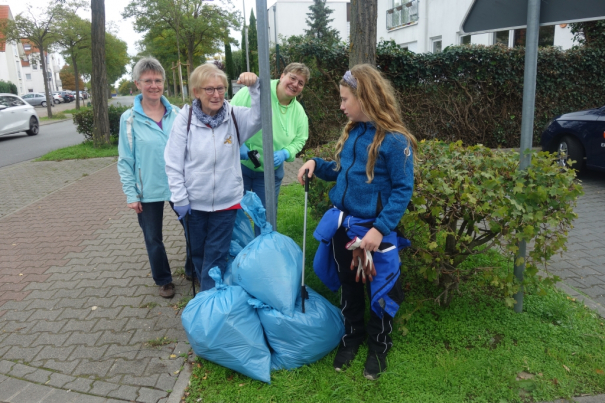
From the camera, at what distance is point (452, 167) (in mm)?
3098

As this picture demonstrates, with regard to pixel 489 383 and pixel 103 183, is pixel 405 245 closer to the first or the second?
pixel 489 383

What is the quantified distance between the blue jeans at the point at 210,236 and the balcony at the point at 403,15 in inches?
776

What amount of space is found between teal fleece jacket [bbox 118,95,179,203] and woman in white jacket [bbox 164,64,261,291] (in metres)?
0.50

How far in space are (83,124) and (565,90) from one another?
42.4 feet

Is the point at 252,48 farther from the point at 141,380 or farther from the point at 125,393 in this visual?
the point at 125,393

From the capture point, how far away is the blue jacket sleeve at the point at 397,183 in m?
2.48

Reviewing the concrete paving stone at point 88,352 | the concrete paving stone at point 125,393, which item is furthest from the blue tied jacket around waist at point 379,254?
the concrete paving stone at point 88,352

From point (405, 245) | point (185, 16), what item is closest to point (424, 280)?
point (405, 245)

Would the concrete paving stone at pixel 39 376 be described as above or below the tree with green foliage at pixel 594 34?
below

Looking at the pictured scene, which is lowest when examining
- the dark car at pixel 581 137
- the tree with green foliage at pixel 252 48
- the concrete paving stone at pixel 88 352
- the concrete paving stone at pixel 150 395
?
the concrete paving stone at pixel 150 395

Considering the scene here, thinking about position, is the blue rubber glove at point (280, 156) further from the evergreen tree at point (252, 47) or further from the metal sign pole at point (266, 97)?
the evergreen tree at point (252, 47)

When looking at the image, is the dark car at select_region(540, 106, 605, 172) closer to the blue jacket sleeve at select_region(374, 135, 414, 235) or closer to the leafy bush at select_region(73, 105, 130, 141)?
the blue jacket sleeve at select_region(374, 135, 414, 235)

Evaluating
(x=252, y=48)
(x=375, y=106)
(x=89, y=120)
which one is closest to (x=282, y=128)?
(x=375, y=106)

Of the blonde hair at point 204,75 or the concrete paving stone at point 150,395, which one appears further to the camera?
the blonde hair at point 204,75
